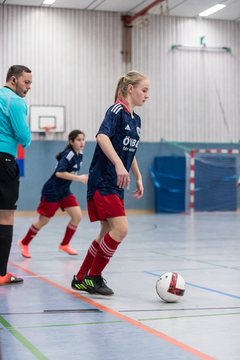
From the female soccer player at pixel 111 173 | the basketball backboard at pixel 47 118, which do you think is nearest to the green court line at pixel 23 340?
the female soccer player at pixel 111 173

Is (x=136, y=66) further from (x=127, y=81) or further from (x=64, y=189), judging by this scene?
(x=127, y=81)

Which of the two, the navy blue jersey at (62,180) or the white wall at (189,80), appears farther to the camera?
the white wall at (189,80)

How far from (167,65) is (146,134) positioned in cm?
262

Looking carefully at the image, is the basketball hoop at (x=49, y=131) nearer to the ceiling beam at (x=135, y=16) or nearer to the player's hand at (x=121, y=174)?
the ceiling beam at (x=135, y=16)

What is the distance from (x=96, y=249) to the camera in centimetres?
579

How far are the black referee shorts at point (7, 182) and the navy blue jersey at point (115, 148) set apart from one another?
847 millimetres

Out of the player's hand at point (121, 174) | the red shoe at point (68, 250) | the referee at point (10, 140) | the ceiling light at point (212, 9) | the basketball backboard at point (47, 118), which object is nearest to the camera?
the player's hand at point (121, 174)

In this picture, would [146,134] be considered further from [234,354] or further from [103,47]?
[234,354]

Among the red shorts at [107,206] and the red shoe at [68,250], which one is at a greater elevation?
the red shorts at [107,206]

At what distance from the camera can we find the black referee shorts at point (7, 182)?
6.00 m

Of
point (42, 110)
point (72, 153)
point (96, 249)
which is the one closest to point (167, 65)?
point (42, 110)

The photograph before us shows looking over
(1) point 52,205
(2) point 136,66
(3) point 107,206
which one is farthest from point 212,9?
(3) point 107,206

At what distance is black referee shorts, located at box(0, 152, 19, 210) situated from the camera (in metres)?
6.00

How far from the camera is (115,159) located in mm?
5188
